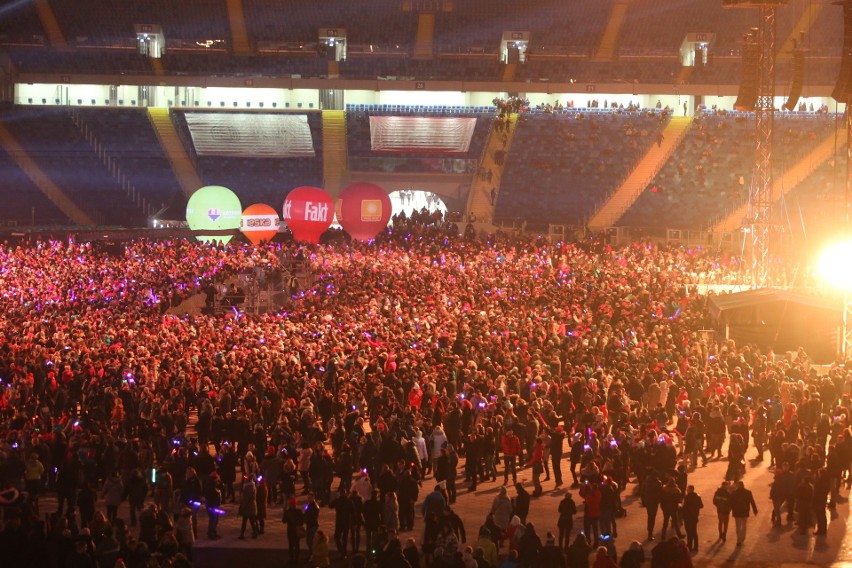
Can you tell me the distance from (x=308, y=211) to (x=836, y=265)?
15943 mm

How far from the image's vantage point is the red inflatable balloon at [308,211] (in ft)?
113

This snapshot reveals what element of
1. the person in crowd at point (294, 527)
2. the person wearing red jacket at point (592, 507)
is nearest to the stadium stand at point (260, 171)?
the person in crowd at point (294, 527)

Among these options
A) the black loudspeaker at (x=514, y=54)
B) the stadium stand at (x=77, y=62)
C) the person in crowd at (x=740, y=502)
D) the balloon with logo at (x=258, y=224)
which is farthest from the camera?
the black loudspeaker at (x=514, y=54)

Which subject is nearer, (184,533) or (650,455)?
(184,533)

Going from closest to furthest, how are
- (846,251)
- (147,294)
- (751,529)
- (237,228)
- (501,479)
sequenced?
(751,529)
(501,479)
(846,251)
(147,294)
(237,228)

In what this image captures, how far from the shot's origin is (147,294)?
29.1 m

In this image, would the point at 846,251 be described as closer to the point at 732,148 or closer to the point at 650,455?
the point at 650,455

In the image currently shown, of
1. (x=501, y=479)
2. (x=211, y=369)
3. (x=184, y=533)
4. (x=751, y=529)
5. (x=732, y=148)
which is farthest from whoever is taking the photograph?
(x=732, y=148)

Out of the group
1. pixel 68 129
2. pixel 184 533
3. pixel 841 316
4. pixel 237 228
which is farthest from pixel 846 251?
pixel 68 129

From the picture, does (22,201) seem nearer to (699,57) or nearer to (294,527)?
(699,57)

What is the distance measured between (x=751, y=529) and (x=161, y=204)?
34.5 m

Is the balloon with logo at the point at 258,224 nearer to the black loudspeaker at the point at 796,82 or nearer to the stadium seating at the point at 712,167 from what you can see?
the stadium seating at the point at 712,167

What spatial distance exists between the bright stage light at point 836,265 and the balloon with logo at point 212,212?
58.8 feet

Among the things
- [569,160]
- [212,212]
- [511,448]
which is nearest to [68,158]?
[212,212]
